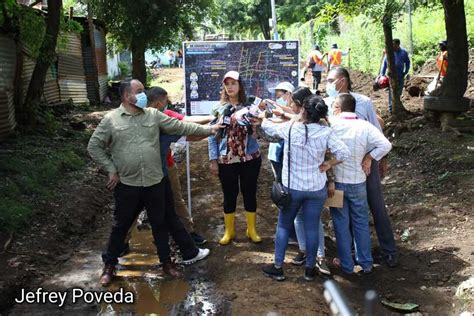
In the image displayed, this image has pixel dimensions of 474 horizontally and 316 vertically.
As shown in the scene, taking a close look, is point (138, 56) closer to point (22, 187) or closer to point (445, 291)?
point (22, 187)

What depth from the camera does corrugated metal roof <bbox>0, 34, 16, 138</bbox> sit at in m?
9.65

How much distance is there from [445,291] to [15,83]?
9.35 meters

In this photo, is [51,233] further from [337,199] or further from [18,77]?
[18,77]

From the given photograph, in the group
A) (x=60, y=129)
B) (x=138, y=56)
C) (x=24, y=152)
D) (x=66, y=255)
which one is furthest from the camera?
(x=138, y=56)

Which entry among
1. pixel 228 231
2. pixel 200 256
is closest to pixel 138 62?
pixel 228 231

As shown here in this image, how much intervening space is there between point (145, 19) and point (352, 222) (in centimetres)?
1463

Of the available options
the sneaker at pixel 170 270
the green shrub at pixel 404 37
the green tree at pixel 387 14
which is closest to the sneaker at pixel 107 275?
the sneaker at pixel 170 270

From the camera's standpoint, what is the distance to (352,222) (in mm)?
4906

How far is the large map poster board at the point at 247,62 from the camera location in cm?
624

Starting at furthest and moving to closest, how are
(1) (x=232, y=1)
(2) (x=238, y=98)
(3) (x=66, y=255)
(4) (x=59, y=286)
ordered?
(1) (x=232, y=1)
(3) (x=66, y=255)
(2) (x=238, y=98)
(4) (x=59, y=286)

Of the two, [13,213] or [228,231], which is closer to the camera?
[228,231]

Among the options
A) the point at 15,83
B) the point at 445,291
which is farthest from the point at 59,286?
the point at 15,83

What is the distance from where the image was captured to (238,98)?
5246 millimetres

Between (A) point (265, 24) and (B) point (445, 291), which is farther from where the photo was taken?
(A) point (265, 24)
